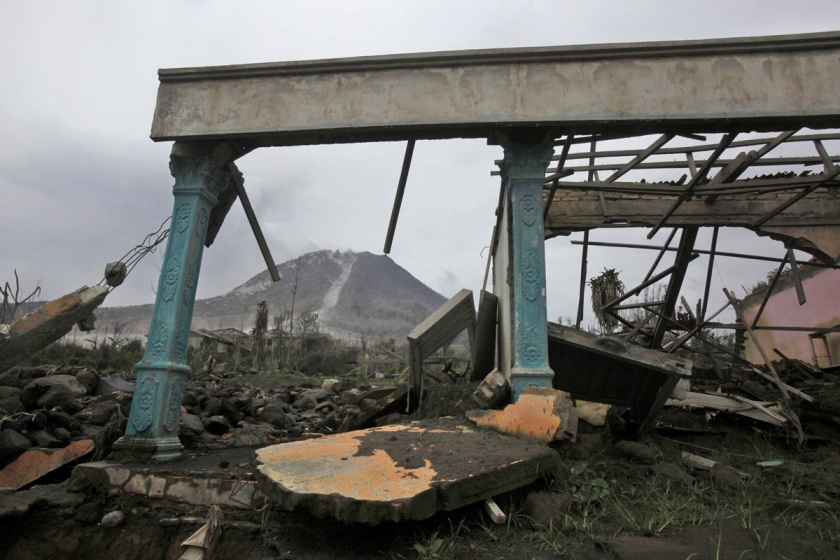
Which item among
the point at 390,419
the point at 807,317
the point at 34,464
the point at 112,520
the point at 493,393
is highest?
the point at 807,317

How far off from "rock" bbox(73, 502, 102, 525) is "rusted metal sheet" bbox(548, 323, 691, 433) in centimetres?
Result: 468

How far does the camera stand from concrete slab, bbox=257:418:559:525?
8.91 ft

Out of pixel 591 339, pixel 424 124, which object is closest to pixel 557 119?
pixel 424 124

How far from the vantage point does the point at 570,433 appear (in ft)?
12.7

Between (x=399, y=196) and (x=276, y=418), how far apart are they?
12.8 feet

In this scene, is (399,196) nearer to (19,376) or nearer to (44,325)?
(44,325)

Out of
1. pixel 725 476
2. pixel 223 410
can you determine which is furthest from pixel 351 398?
pixel 725 476

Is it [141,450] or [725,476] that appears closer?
[725,476]

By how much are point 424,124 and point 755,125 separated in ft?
11.2

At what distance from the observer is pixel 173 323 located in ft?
17.0

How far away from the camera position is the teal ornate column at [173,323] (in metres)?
4.79

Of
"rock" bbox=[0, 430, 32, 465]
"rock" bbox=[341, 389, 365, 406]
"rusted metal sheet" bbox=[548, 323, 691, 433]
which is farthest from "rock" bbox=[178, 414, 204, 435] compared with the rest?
"rusted metal sheet" bbox=[548, 323, 691, 433]

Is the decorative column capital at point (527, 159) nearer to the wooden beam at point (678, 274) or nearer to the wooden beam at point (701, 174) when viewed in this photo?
the wooden beam at point (701, 174)

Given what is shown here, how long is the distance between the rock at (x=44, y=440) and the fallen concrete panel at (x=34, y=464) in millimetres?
506
